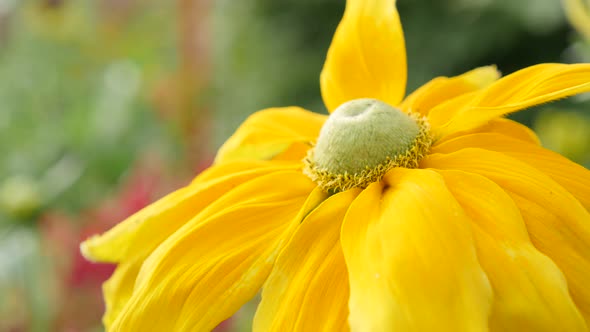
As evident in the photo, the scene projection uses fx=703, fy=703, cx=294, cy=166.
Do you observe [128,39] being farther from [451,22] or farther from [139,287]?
[139,287]

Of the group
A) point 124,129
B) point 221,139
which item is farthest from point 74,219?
point 221,139

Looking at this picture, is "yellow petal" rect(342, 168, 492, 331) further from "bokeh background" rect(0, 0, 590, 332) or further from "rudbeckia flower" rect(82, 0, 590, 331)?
"bokeh background" rect(0, 0, 590, 332)

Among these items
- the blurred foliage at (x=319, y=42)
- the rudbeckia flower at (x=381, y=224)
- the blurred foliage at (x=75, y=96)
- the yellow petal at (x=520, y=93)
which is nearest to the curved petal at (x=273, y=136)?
the rudbeckia flower at (x=381, y=224)

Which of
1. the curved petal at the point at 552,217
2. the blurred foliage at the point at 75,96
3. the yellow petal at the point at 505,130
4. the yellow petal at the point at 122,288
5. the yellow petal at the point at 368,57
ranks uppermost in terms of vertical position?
the yellow petal at the point at 368,57

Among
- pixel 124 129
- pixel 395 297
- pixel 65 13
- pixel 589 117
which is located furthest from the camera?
pixel 65 13

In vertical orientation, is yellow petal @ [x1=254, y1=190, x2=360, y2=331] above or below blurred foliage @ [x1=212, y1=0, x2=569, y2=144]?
above

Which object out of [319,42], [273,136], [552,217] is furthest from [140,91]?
[552,217]

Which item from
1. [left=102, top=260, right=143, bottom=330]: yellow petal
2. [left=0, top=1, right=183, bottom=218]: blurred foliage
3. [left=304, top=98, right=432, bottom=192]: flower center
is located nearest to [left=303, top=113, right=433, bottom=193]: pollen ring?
[left=304, top=98, right=432, bottom=192]: flower center

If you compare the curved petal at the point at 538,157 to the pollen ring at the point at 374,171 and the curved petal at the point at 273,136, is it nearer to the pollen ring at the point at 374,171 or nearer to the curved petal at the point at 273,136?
the pollen ring at the point at 374,171
